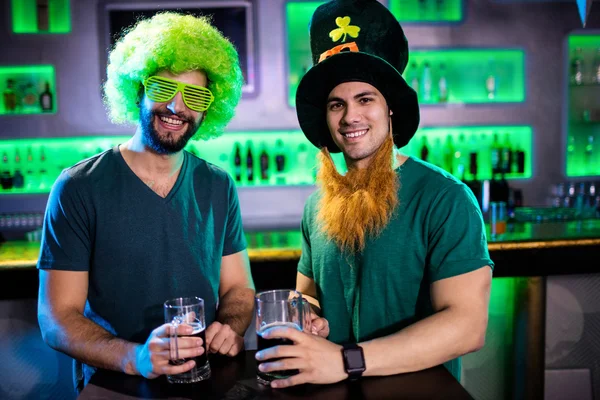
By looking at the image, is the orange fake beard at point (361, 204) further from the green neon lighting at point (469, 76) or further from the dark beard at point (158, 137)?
the green neon lighting at point (469, 76)

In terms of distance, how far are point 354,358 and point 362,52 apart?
0.90 metres

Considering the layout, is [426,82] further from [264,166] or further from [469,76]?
[264,166]

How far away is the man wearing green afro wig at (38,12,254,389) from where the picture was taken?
1704 mm

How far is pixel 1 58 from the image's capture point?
4.34 metres

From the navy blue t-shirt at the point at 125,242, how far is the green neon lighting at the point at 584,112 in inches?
162

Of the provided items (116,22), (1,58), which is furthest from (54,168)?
(116,22)

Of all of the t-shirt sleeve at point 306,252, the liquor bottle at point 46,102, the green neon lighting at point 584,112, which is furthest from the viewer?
the green neon lighting at point 584,112

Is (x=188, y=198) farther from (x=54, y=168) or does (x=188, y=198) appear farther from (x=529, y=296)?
(x=54, y=168)

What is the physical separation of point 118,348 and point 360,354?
0.66 metres

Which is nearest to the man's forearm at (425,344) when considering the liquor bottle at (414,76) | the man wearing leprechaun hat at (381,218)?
the man wearing leprechaun hat at (381,218)

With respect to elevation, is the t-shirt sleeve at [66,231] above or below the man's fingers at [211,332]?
above

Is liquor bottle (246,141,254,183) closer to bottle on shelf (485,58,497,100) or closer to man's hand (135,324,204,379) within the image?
bottle on shelf (485,58,497,100)

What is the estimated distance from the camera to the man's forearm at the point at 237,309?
68.7 inches

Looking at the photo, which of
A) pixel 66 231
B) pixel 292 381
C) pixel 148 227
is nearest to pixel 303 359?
pixel 292 381
